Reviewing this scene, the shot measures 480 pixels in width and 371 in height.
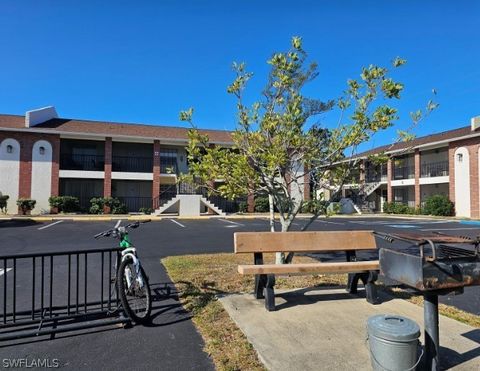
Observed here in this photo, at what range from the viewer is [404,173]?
35.3 m

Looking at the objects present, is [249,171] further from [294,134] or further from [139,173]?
[139,173]

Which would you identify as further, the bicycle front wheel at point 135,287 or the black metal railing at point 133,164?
the black metal railing at point 133,164

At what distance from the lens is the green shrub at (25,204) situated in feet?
80.6

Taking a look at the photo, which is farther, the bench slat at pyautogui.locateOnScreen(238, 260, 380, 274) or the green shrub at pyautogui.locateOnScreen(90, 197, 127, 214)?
the green shrub at pyautogui.locateOnScreen(90, 197, 127, 214)

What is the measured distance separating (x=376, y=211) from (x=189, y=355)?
123ft

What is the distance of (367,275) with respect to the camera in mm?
5246

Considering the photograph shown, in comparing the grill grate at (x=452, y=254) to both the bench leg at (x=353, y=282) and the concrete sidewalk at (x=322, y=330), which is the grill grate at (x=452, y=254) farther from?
the bench leg at (x=353, y=282)

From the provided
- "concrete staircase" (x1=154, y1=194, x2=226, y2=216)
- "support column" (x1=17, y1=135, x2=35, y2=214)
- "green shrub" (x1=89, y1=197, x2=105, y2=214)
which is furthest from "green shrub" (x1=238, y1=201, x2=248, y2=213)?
"support column" (x1=17, y1=135, x2=35, y2=214)

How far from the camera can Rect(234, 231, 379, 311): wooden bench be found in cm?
481

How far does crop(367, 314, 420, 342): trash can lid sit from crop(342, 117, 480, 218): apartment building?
20.8 m

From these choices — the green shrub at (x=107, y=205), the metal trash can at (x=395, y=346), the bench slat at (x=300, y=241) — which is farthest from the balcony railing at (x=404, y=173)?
the metal trash can at (x=395, y=346)

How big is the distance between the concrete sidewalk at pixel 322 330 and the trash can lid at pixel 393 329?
53cm

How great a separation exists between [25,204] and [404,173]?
31465 mm

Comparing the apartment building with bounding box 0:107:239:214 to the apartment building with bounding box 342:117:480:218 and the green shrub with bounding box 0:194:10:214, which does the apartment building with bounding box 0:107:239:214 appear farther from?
the apartment building with bounding box 342:117:480:218
